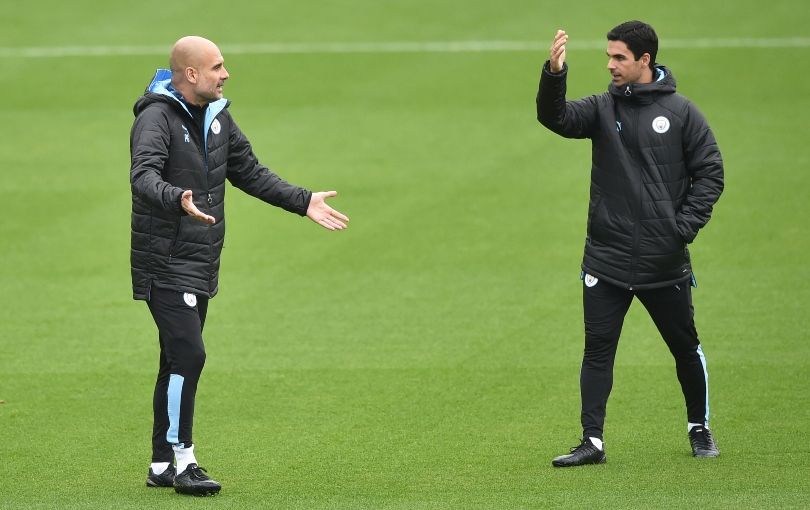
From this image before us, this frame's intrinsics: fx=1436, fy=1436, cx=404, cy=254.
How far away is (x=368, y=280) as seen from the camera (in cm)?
1226

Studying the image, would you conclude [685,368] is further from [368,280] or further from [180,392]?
[368,280]

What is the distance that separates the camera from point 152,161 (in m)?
6.75

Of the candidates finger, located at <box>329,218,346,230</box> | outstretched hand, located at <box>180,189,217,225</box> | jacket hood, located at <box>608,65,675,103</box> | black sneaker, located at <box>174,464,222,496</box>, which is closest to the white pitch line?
jacket hood, located at <box>608,65,675,103</box>

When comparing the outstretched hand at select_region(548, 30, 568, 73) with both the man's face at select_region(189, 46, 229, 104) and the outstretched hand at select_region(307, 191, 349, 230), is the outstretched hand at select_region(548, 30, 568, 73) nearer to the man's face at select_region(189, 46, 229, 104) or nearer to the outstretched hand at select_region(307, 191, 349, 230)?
the outstretched hand at select_region(307, 191, 349, 230)

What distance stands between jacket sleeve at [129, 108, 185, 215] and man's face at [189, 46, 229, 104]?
0.22 meters

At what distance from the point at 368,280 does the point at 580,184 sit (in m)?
3.80

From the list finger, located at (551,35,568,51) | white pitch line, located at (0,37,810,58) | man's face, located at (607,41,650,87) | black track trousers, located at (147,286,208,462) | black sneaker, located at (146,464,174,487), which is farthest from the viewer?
white pitch line, located at (0,37,810,58)

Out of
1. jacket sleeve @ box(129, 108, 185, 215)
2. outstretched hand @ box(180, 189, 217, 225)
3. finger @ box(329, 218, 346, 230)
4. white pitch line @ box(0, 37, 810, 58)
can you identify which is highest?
white pitch line @ box(0, 37, 810, 58)

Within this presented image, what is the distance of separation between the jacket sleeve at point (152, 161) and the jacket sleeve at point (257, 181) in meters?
0.56

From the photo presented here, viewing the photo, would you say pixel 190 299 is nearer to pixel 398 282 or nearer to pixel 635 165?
pixel 635 165

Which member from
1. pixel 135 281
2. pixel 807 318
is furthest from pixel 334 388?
pixel 807 318

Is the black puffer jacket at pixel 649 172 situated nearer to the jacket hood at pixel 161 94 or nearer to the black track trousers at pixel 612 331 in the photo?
the black track trousers at pixel 612 331

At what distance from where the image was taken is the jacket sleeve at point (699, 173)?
24.5 feet

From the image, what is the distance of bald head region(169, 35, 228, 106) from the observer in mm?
6926
